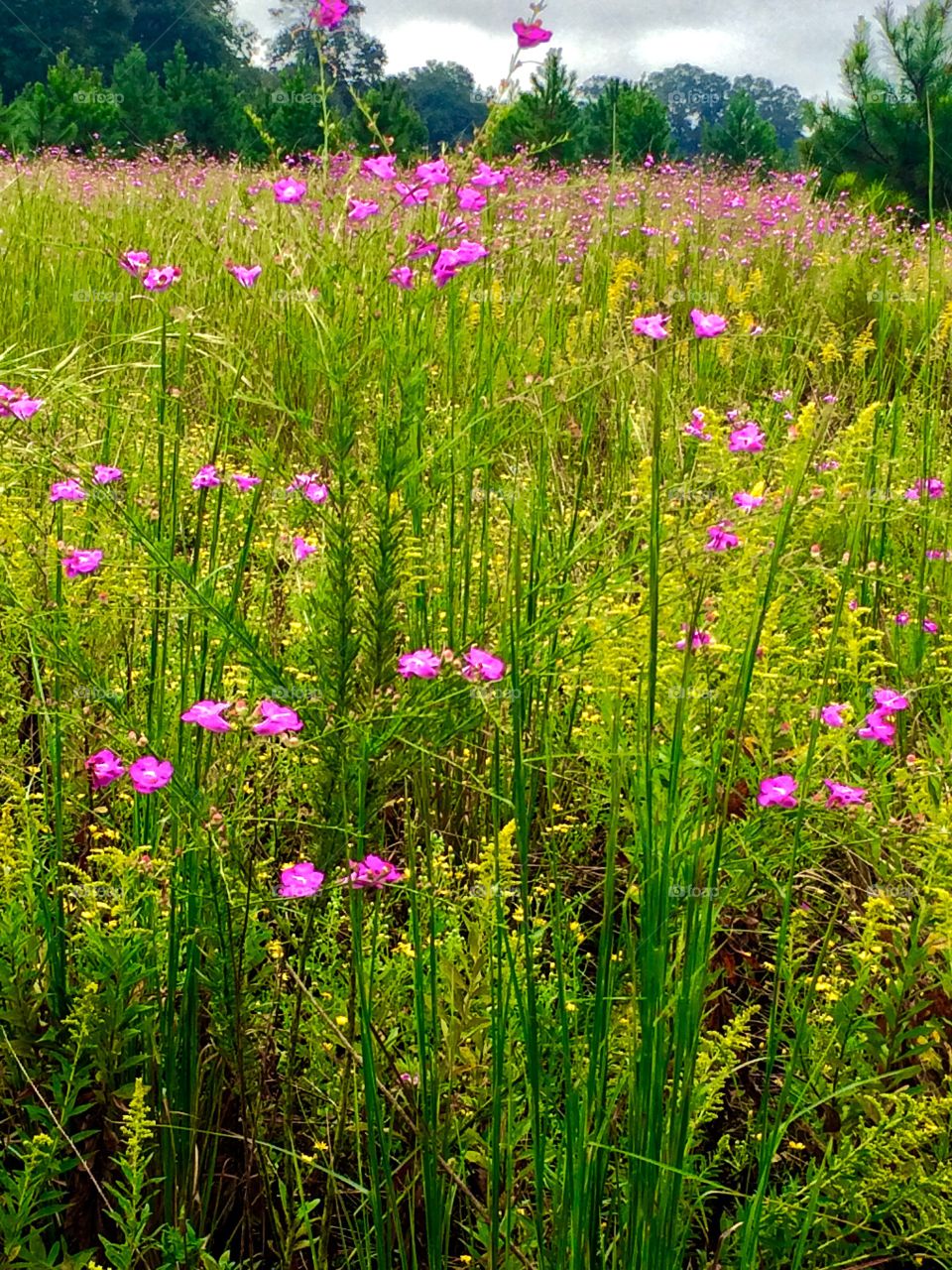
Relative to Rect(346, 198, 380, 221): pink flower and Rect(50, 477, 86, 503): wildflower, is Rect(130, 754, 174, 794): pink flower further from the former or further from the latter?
Rect(346, 198, 380, 221): pink flower

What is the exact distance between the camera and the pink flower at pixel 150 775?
3.46 feet

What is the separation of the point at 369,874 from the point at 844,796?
0.52m

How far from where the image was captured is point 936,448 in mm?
Result: 2896

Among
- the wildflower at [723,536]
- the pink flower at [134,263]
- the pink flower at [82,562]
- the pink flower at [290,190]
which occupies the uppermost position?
the pink flower at [290,190]

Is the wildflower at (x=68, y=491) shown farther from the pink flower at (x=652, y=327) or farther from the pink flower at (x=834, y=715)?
the pink flower at (x=834, y=715)

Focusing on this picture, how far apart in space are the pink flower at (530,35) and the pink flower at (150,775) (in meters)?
0.81

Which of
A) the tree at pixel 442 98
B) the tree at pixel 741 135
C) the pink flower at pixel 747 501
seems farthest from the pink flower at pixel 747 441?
the tree at pixel 442 98

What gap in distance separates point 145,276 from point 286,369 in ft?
6.84

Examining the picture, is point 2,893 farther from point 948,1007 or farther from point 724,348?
point 724,348

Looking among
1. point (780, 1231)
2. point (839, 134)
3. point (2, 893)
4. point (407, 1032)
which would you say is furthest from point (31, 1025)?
point (839, 134)

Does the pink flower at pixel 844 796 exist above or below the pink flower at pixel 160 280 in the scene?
below

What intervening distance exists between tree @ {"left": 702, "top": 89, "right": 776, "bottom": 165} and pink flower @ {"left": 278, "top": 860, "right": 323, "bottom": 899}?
636 inches

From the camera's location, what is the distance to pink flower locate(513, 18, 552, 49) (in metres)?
1.12

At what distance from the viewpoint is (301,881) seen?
108cm
